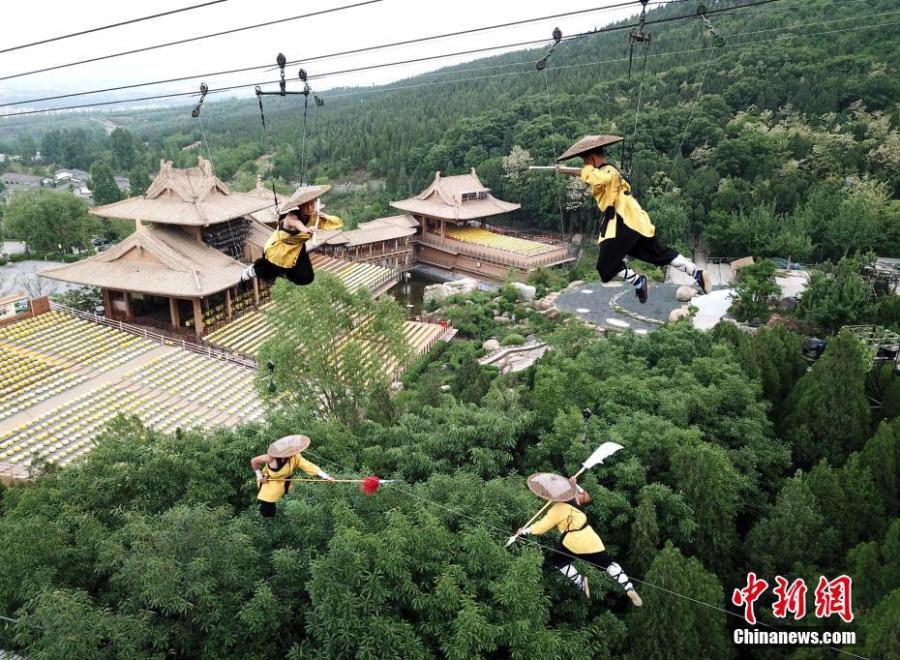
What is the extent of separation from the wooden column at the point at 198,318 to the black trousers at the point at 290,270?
15.6 metres

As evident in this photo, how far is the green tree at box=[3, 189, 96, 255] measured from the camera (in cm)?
3294

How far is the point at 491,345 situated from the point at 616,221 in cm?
1507

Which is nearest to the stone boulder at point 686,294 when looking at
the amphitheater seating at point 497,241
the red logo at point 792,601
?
the amphitheater seating at point 497,241

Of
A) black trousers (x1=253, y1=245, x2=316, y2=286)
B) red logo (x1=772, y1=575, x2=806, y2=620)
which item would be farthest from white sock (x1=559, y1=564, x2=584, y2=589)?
black trousers (x1=253, y1=245, x2=316, y2=286)

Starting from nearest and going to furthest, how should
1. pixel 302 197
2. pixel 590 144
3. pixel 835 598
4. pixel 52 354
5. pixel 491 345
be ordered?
pixel 590 144 < pixel 302 197 < pixel 835 598 < pixel 52 354 < pixel 491 345

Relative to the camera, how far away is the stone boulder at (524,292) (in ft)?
81.5

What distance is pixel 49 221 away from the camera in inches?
1314

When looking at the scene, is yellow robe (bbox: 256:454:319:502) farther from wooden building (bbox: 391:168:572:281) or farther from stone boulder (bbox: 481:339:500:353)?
wooden building (bbox: 391:168:572:281)

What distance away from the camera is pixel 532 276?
87.5ft

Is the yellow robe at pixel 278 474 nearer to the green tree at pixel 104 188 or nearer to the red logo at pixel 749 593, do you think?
the red logo at pixel 749 593

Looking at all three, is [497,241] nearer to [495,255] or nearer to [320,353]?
[495,255]

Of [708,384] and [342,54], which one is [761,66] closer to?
[708,384]

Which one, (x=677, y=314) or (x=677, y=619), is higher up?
(x=677, y=619)

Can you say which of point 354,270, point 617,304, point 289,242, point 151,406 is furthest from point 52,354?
point 617,304
